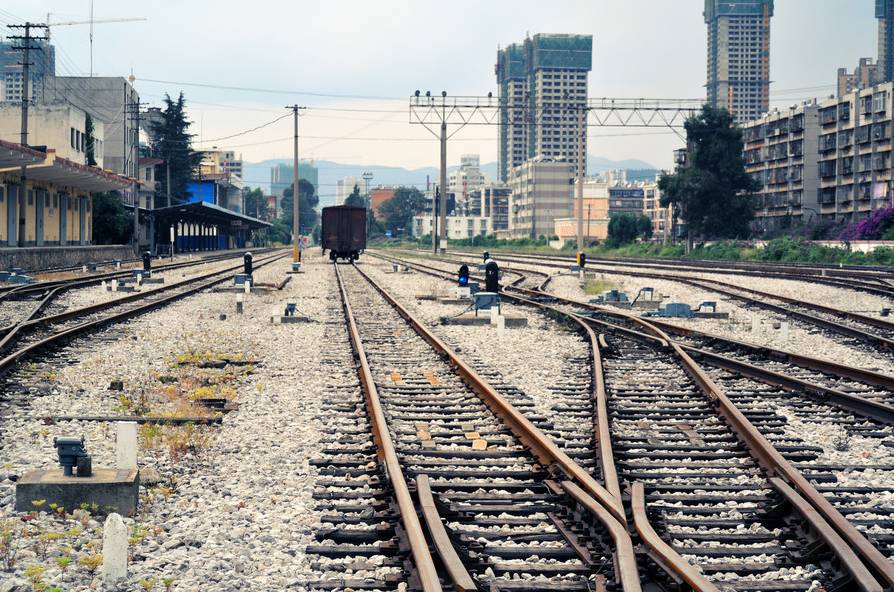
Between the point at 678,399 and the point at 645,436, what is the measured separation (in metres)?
2.28

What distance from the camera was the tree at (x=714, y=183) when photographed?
83500 mm

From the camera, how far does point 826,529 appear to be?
5852 millimetres

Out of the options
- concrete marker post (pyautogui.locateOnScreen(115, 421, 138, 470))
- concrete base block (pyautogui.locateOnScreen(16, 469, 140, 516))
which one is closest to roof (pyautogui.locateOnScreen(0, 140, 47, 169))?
concrete marker post (pyautogui.locateOnScreen(115, 421, 138, 470))

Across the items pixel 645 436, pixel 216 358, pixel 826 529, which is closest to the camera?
pixel 826 529

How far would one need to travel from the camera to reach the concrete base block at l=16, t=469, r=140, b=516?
22.2 feet

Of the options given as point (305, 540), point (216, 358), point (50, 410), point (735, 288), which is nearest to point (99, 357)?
point (216, 358)

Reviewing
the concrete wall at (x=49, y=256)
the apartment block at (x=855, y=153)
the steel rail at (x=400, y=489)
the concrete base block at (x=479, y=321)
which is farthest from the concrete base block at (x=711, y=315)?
the apartment block at (x=855, y=153)

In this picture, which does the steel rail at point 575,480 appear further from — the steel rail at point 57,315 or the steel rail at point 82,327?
the steel rail at point 57,315

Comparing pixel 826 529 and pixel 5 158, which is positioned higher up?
pixel 5 158

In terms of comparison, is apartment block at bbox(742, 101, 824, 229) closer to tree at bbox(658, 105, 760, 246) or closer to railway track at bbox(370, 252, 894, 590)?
tree at bbox(658, 105, 760, 246)

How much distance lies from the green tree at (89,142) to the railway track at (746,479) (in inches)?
2745

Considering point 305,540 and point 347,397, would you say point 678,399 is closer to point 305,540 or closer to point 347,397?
point 347,397

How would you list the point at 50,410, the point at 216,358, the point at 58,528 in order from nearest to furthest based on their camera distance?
the point at 58,528
the point at 50,410
the point at 216,358

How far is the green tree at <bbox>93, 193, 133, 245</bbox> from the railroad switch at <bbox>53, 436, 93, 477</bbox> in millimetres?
65792
